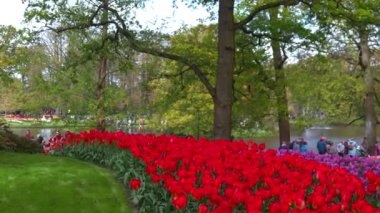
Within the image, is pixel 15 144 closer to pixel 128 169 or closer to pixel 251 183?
pixel 128 169

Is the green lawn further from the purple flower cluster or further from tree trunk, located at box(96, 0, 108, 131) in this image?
tree trunk, located at box(96, 0, 108, 131)

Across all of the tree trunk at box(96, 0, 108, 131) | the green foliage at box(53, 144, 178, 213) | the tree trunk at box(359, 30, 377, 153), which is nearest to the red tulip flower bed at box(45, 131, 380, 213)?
the green foliage at box(53, 144, 178, 213)

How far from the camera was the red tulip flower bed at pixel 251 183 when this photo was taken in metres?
5.02

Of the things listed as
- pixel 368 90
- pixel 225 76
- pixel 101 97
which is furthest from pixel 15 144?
pixel 368 90

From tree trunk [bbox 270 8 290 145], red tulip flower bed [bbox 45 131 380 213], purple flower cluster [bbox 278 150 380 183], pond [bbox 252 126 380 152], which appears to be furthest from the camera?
pond [bbox 252 126 380 152]

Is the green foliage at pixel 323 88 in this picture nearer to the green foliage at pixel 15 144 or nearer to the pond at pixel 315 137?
the pond at pixel 315 137

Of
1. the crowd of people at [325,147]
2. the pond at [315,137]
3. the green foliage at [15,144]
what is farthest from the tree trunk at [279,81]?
the pond at [315,137]

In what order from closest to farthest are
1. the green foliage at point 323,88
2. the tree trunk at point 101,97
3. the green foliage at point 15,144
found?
1. the green foliage at point 15,144
2. the green foliage at point 323,88
3. the tree trunk at point 101,97

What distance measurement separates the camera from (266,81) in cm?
1986

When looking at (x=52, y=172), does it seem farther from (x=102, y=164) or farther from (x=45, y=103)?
(x=45, y=103)

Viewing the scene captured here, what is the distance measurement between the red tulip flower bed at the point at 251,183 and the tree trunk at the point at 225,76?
3.90m

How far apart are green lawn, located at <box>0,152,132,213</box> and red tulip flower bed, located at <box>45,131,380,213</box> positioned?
713mm

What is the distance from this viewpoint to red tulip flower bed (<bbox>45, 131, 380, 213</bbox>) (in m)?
5.02

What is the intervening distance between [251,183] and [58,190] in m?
3.28
